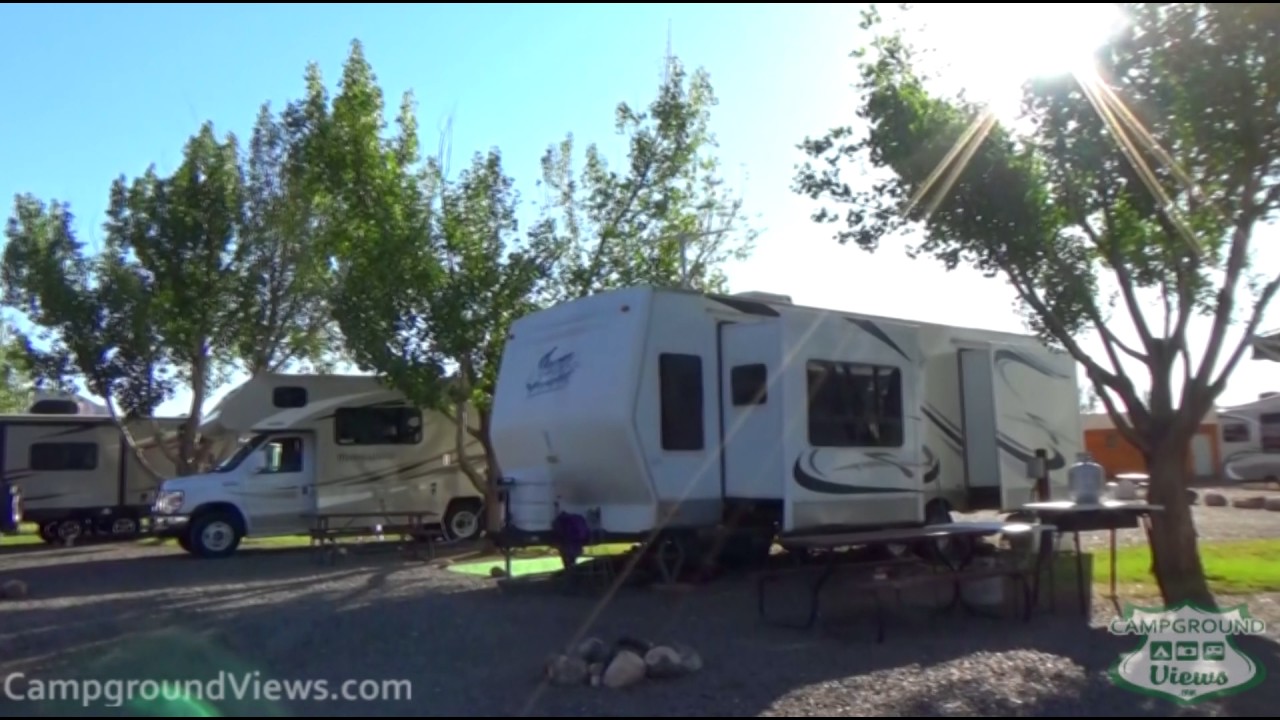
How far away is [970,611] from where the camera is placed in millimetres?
11828

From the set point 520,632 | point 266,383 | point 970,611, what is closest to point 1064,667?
point 970,611

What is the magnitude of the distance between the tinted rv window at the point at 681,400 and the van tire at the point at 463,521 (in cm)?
882

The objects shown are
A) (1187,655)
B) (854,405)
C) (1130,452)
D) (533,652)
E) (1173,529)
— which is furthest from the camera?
(1130,452)

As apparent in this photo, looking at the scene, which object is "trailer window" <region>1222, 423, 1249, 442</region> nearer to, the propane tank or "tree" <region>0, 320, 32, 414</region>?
the propane tank

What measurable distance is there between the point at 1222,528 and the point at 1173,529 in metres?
10.8

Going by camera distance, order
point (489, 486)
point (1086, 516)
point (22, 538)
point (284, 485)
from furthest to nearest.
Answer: point (22, 538) < point (489, 486) < point (284, 485) < point (1086, 516)

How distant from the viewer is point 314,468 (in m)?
20.2

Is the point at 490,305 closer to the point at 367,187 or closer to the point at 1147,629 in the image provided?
the point at 367,187

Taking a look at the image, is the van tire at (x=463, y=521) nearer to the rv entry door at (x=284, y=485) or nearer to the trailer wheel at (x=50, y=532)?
the rv entry door at (x=284, y=485)

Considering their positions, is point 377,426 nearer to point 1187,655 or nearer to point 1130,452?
point 1187,655

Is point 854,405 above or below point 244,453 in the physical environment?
above

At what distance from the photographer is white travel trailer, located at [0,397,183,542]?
25375 millimetres

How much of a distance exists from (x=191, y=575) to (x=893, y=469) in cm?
929

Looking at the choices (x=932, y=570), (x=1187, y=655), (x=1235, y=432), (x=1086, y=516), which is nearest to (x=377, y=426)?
(x=932, y=570)
